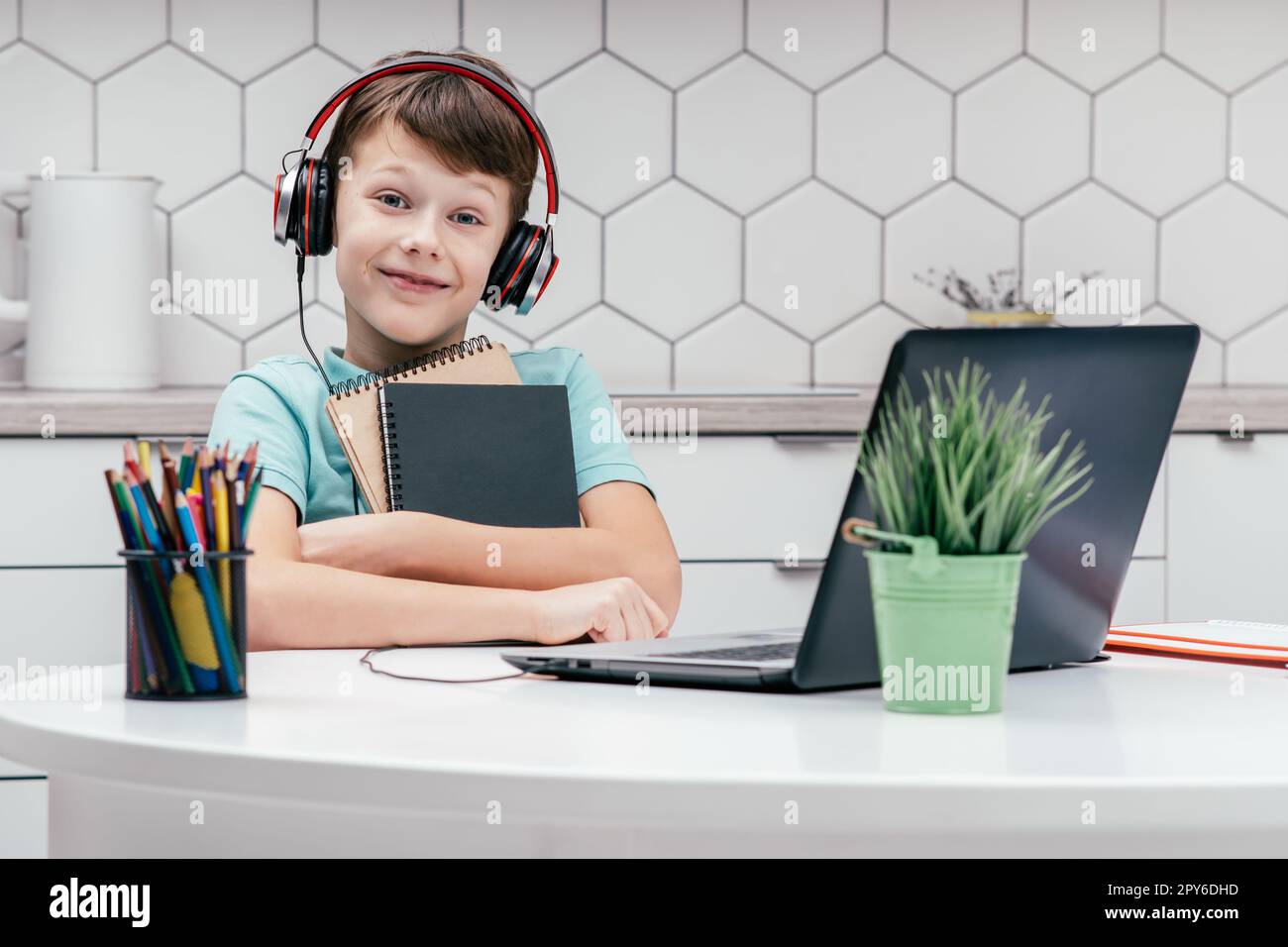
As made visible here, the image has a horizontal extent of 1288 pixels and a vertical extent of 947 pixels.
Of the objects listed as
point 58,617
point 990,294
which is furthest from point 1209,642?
point 990,294

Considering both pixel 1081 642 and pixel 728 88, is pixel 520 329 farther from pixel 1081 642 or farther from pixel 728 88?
pixel 1081 642

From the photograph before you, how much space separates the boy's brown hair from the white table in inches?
30.7

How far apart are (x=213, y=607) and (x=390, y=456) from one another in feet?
1.81

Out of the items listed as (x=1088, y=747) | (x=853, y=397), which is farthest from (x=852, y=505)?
(x=853, y=397)

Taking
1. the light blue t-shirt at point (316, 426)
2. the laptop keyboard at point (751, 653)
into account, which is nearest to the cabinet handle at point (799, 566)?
the light blue t-shirt at point (316, 426)

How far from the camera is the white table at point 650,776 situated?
587 millimetres

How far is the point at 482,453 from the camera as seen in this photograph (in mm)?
1379

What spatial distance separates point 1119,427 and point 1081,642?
0.51ft

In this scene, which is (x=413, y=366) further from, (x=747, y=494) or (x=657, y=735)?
(x=657, y=735)

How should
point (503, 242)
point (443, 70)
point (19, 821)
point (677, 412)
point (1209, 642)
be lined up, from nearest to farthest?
point (1209, 642), point (443, 70), point (503, 242), point (19, 821), point (677, 412)

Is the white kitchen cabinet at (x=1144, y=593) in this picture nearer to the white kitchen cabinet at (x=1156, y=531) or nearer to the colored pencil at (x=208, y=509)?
the white kitchen cabinet at (x=1156, y=531)

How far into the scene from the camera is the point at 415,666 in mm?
947

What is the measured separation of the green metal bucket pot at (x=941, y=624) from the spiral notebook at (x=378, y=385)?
0.70 metres

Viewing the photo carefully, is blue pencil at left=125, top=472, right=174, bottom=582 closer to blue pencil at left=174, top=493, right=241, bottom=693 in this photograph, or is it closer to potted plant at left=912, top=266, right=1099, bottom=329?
blue pencil at left=174, top=493, right=241, bottom=693
